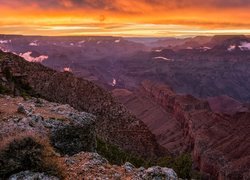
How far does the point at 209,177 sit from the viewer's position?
103062mm

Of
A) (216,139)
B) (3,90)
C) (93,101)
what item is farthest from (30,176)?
(216,139)

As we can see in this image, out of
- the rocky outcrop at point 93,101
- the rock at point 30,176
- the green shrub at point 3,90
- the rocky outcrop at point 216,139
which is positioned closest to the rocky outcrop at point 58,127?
the rock at point 30,176

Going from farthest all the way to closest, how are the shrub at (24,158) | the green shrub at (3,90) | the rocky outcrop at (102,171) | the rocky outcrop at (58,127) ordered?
the green shrub at (3,90) < the rocky outcrop at (58,127) < the rocky outcrop at (102,171) < the shrub at (24,158)

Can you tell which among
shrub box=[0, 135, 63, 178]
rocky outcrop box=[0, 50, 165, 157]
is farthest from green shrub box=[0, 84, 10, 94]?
shrub box=[0, 135, 63, 178]

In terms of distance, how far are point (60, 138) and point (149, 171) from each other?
641 centimetres

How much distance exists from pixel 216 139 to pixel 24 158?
125366mm

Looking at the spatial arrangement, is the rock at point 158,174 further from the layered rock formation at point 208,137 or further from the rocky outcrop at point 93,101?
the layered rock formation at point 208,137

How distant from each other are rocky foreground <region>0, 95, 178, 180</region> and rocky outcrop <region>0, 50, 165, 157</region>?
38.7 meters

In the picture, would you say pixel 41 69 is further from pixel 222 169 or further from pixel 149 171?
pixel 149 171

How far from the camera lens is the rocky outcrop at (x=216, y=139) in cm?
10690

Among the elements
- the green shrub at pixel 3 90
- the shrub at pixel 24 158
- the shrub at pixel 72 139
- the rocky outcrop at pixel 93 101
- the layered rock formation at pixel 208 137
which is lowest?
the layered rock formation at pixel 208 137

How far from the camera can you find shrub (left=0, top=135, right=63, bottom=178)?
17.0 meters

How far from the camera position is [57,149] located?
23328mm

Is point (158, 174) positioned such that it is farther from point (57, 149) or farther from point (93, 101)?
point (93, 101)
